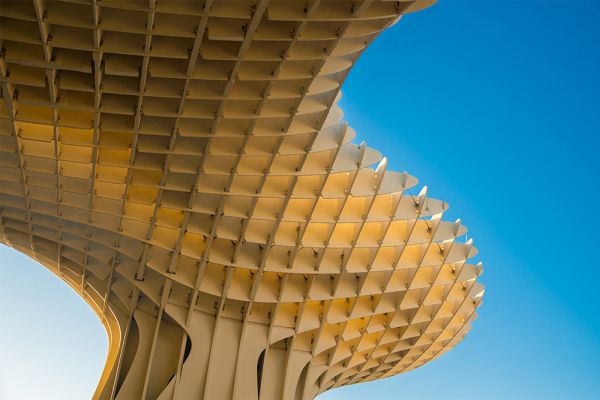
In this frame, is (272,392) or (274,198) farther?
(272,392)

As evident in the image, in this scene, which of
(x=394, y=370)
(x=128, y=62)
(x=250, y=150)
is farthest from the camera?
(x=394, y=370)

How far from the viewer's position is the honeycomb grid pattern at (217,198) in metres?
22.8

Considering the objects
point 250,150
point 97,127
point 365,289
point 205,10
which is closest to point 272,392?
point 365,289

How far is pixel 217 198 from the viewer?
3120 centimetres

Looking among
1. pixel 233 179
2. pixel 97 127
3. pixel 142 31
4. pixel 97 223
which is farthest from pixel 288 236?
pixel 142 31

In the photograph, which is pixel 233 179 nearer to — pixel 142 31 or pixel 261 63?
pixel 261 63

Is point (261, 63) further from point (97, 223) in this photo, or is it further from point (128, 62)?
point (97, 223)

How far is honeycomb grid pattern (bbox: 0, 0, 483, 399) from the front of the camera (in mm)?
22828

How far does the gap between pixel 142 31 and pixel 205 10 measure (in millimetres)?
2206

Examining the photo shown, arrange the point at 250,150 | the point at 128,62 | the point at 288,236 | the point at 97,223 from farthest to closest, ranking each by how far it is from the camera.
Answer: the point at 288,236, the point at 97,223, the point at 250,150, the point at 128,62

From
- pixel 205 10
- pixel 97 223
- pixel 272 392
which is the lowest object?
pixel 272 392

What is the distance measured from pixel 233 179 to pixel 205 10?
1011 centimetres

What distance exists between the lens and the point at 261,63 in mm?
24734

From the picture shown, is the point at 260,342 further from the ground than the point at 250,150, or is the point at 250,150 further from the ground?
the point at 250,150
